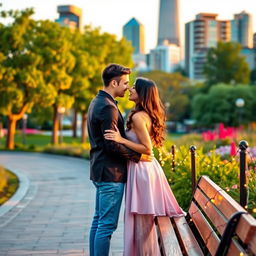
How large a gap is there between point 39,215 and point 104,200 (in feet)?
15.7

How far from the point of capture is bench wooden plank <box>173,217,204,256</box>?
175 inches

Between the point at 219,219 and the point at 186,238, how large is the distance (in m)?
0.74

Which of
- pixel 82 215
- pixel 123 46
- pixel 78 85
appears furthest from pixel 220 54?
pixel 82 215

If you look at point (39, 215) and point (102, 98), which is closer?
point (102, 98)

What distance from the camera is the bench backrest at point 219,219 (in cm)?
329

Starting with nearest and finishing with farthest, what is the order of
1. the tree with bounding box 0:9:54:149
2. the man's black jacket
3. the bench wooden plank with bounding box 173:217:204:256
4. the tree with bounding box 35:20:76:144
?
1. the bench wooden plank with bounding box 173:217:204:256
2. the man's black jacket
3. the tree with bounding box 0:9:54:149
4. the tree with bounding box 35:20:76:144

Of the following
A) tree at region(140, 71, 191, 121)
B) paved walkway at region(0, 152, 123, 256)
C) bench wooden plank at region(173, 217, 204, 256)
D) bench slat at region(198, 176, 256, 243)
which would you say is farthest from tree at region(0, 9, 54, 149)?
tree at region(140, 71, 191, 121)

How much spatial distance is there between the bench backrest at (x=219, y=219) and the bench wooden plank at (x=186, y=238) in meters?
0.09

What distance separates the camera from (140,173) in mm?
5004

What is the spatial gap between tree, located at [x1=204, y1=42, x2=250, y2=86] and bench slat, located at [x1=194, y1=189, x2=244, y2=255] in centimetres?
8132

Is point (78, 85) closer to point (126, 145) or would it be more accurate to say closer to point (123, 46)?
point (123, 46)

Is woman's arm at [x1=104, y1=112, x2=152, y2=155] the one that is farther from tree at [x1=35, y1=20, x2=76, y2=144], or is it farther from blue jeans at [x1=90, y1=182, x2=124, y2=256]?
tree at [x1=35, y1=20, x2=76, y2=144]

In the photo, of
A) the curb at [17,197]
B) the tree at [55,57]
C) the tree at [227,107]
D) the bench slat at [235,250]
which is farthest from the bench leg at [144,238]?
the tree at [227,107]

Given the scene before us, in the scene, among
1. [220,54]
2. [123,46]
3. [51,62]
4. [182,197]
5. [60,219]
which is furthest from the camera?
[220,54]
